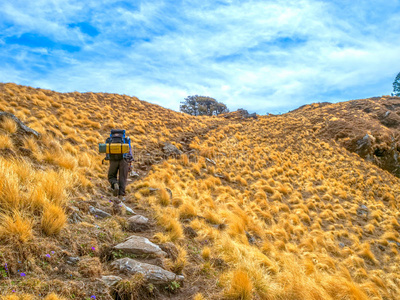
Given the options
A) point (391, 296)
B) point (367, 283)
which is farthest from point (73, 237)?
point (391, 296)

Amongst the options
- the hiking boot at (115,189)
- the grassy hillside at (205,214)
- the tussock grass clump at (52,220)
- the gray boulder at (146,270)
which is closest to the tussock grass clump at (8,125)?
the grassy hillside at (205,214)

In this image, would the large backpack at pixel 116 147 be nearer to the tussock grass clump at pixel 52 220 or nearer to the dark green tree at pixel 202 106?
the tussock grass clump at pixel 52 220

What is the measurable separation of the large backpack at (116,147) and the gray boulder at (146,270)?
412cm

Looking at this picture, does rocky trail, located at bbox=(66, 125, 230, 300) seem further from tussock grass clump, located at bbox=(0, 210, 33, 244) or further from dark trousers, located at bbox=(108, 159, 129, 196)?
dark trousers, located at bbox=(108, 159, 129, 196)

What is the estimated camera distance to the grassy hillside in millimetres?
2822

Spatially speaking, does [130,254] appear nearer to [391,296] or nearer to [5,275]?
[5,275]

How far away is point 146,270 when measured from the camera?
3.02m

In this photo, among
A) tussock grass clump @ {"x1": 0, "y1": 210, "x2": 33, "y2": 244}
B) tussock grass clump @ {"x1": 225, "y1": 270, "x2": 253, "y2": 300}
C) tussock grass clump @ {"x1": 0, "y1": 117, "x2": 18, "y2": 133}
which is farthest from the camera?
tussock grass clump @ {"x1": 0, "y1": 117, "x2": 18, "y2": 133}

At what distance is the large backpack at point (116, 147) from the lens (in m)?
6.64

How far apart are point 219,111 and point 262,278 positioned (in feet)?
162

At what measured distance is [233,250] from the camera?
4520 millimetres

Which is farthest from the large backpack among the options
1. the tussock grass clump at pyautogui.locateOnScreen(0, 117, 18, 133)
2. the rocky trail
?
the tussock grass clump at pyautogui.locateOnScreen(0, 117, 18, 133)

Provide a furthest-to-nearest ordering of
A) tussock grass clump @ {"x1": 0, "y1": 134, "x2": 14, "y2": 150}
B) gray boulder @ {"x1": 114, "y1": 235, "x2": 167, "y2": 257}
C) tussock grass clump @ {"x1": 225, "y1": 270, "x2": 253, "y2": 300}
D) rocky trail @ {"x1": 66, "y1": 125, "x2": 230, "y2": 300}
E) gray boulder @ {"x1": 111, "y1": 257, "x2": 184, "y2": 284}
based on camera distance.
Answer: tussock grass clump @ {"x1": 0, "y1": 134, "x2": 14, "y2": 150}
gray boulder @ {"x1": 114, "y1": 235, "x2": 167, "y2": 257}
tussock grass clump @ {"x1": 225, "y1": 270, "x2": 253, "y2": 300}
gray boulder @ {"x1": 111, "y1": 257, "x2": 184, "y2": 284}
rocky trail @ {"x1": 66, "y1": 125, "x2": 230, "y2": 300}

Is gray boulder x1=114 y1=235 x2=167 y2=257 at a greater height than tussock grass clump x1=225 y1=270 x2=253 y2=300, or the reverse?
gray boulder x1=114 y1=235 x2=167 y2=257
